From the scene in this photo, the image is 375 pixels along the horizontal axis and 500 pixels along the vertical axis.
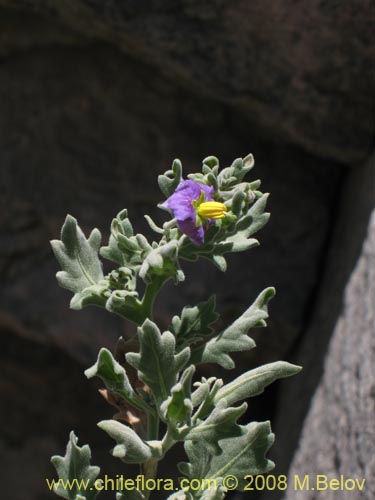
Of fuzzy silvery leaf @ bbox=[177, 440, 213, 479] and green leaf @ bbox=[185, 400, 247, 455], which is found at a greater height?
green leaf @ bbox=[185, 400, 247, 455]

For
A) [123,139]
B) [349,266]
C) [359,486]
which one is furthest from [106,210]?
[359,486]

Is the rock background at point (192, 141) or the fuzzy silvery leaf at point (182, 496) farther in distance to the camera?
the rock background at point (192, 141)

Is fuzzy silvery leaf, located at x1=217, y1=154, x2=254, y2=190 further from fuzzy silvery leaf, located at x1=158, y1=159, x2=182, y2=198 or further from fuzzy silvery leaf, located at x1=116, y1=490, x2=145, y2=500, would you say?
fuzzy silvery leaf, located at x1=116, y1=490, x2=145, y2=500

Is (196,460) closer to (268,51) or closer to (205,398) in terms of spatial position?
(205,398)

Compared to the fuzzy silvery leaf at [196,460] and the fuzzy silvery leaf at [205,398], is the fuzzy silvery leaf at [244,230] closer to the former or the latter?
the fuzzy silvery leaf at [205,398]

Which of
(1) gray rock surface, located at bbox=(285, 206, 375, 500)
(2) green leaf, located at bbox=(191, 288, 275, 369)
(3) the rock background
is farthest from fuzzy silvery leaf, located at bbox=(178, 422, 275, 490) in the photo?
(3) the rock background

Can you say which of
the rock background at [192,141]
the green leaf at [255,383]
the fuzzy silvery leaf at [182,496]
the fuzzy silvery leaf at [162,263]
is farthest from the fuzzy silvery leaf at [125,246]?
the rock background at [192,141]
